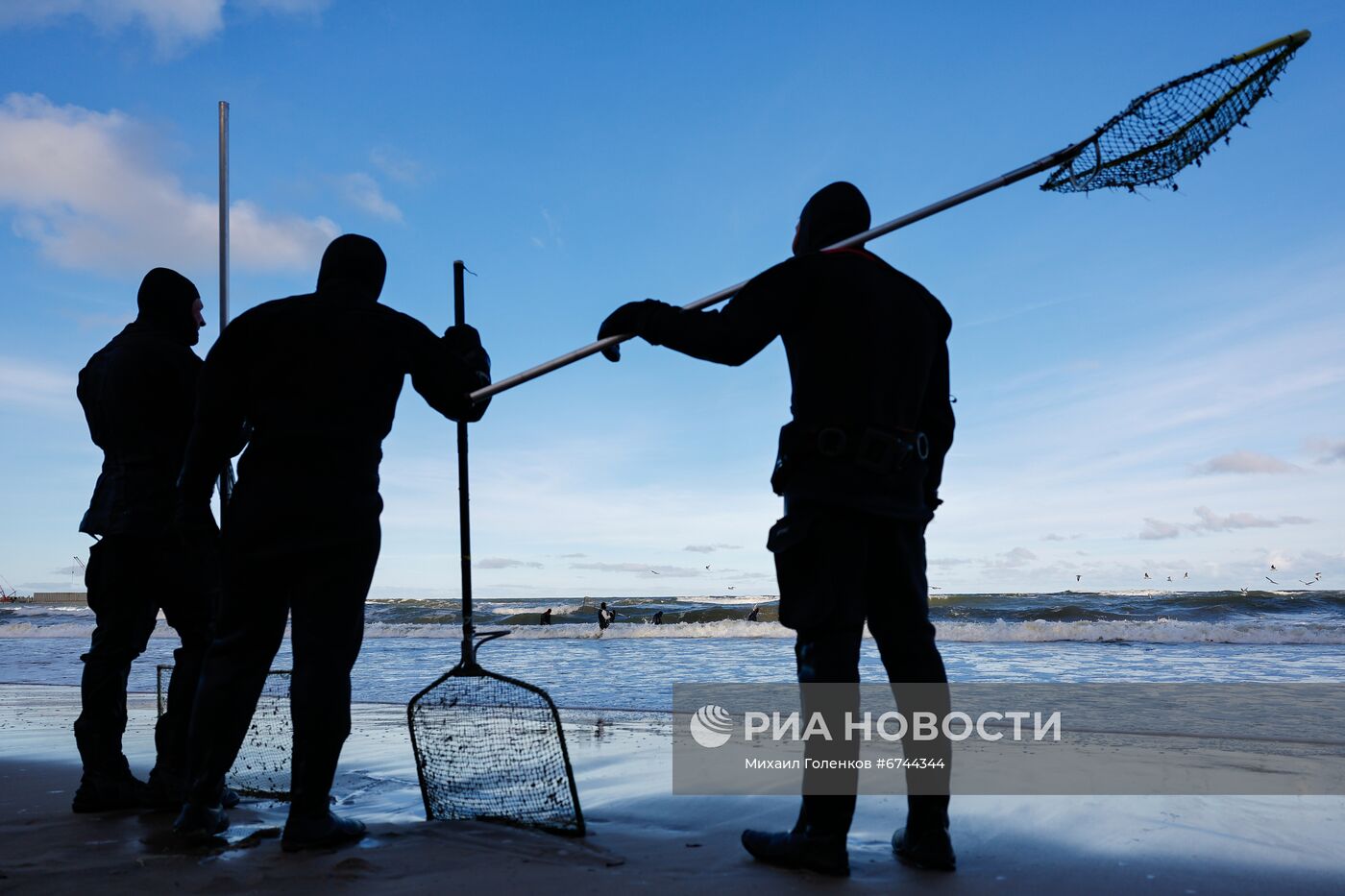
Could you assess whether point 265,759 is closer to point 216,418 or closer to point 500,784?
point 500,784

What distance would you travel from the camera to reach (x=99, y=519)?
3.45m

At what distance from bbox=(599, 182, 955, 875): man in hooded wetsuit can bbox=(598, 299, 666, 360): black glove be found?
0.5 inches

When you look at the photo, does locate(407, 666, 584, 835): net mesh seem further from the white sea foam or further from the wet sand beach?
the white sea foam

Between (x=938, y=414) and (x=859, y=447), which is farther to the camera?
(x=938, y=414)

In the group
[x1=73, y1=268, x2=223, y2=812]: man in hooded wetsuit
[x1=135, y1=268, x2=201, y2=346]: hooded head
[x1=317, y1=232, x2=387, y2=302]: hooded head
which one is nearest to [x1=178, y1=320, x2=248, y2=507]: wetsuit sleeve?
[x1=317, y1=232, x2=387, y2=302]: hooded head

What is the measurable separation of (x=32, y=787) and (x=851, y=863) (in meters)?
3.78

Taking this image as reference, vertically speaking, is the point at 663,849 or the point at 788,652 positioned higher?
the point at 663,849

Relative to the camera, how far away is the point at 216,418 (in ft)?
9.56

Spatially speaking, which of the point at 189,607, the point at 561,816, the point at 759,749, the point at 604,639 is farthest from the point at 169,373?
the point at 604,639

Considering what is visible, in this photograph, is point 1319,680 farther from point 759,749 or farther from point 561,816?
point 561,816

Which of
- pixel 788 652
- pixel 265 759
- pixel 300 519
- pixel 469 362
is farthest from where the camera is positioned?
pixel 788 652

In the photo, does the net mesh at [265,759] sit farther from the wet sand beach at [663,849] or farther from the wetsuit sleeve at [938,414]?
the wetsuit sleeve at [938,414]

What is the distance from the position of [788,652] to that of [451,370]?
478 inches

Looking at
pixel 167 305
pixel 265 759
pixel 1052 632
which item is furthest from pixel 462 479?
pixel 1052 632
